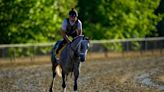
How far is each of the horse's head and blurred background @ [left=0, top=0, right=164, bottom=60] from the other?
18759 mm

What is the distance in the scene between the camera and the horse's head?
14844mm

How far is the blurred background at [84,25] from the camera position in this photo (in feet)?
121

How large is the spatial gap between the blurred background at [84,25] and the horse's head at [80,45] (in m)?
18.8

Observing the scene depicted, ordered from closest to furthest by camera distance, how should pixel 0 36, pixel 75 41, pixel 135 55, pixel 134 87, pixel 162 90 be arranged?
pixel 75 41 → pixel 162 90 → pixel 134 87 → pixel 0 36 → pixel 135 55

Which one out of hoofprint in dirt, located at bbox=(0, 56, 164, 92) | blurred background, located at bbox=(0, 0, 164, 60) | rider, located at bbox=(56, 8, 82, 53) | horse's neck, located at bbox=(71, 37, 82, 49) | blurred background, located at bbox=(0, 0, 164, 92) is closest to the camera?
horse's neck, located at bbox=(71, 37, 82, 49)

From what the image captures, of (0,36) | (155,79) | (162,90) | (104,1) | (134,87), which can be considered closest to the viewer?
(162,90)

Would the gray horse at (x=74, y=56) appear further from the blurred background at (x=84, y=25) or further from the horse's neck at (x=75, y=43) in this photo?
the blurred background at (x=84, y=25)

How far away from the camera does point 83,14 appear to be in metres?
47.1

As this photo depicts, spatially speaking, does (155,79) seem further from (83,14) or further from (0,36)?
(83,14)

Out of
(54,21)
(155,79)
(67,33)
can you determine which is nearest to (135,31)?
(54,21)

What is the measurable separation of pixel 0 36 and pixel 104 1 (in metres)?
11.5

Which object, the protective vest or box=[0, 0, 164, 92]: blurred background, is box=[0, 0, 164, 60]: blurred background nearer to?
box=[0, 0, 164, 92]: blurred background

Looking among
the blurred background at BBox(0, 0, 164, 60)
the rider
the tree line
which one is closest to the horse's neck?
the rider

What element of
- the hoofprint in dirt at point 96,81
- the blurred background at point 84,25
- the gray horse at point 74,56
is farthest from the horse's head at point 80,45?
the blurred background at point 84,25
